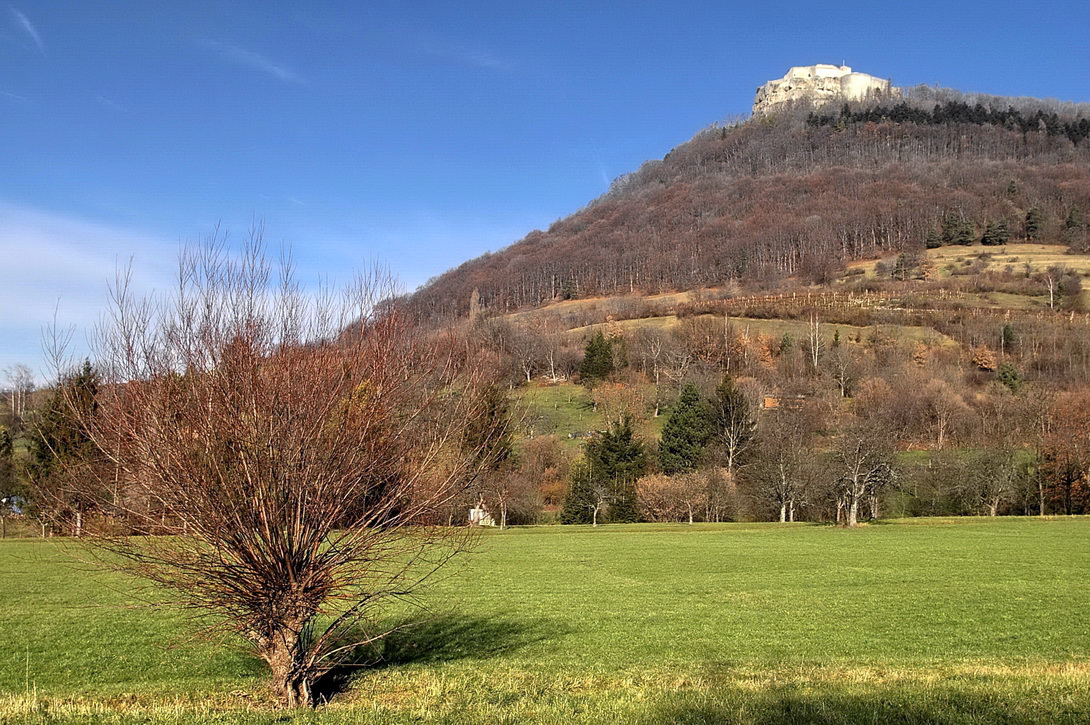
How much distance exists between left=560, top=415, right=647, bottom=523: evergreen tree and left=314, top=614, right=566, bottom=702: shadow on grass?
4249 centimetres

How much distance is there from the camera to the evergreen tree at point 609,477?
63.8m

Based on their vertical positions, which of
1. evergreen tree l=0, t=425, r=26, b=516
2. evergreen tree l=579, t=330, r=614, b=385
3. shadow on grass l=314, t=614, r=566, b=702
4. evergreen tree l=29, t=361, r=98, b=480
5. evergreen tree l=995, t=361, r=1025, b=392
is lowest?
shadow on grass l=314, t=614, r=566, b=702

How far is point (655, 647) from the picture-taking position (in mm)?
15766

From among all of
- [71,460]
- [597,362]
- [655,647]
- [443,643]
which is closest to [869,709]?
[655,647]

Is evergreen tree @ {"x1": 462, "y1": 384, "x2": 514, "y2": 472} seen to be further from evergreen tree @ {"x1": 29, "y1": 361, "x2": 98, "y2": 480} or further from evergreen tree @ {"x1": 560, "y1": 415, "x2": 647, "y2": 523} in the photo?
evergreen tree @ {"x1": 560, "y1": 415, "x2": 647, "y2": 523}

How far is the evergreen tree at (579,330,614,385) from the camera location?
10050 cm

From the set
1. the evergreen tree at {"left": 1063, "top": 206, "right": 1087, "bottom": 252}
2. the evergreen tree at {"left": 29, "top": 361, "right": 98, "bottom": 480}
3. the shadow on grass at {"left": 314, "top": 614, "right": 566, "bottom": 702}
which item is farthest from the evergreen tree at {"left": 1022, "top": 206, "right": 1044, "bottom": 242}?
the evergreen tree at {"left": 29, "top": 361, "right": 98, "bottom": 480}

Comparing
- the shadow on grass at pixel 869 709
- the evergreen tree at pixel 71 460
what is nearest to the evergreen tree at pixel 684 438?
the shadow on grass at pixel 869 709

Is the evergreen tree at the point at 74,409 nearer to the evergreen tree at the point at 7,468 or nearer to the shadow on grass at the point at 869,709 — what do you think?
the shadow on grass at the point at 869,709

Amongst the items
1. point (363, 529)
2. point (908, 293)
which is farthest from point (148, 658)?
point (908, 293)

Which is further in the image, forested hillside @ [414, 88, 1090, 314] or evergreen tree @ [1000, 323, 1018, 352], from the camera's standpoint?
forested hillside @ [414, 88, 1090, 314]

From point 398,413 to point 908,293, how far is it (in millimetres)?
127615

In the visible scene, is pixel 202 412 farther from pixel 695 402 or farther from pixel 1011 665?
pixel 695 402

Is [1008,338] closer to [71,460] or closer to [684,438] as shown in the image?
[684,438]
